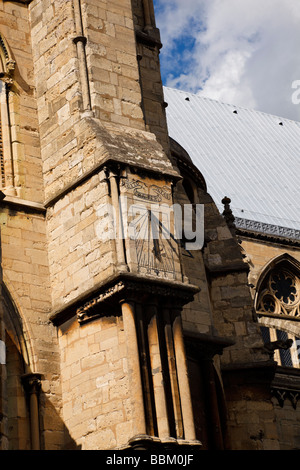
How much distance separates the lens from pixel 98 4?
15.7 m

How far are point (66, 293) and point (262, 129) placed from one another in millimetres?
19722

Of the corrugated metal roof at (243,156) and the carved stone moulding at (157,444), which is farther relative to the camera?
the corrugated metal roof at (243,156)

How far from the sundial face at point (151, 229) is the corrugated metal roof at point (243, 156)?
1428cm

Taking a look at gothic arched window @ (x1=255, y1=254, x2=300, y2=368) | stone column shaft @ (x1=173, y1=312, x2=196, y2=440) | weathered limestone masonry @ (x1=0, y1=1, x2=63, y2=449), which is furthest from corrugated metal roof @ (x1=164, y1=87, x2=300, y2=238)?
stone column shaft @ (x1=173, y1=312, x2=196, y2=440)

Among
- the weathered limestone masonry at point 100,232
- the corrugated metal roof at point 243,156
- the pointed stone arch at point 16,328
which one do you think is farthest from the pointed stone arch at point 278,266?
the pointed stone arch at point 16,328

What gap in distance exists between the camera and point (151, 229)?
→ 13.6 meters

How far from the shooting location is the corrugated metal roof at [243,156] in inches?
1152

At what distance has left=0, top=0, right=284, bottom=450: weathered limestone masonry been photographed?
12.8 m

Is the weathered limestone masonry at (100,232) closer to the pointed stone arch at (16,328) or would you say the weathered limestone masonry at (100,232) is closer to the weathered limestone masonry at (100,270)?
the weathered limestone masonry at (100,270)

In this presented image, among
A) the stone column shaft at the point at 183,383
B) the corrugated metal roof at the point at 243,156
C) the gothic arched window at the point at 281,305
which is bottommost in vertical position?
the stone column shaft at the point at 183,383

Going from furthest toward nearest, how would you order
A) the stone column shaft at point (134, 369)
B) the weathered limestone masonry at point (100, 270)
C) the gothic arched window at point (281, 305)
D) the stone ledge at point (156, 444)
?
the gothic arched window at point (281, 305)
the weathered limestone masonry at point (100, 270)
the stone column shaft at point (134, 369)
the stone ledge at point (156, 444)

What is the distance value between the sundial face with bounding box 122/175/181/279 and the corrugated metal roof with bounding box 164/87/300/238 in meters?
14.3

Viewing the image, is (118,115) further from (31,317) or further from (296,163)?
(296,163)
